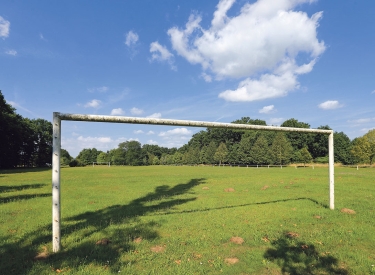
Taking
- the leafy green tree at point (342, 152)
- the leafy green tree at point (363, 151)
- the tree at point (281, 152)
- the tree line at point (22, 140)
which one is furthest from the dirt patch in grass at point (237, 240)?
the leafy green tree at point (342, 152)

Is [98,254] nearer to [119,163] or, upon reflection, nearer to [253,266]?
[253,266]

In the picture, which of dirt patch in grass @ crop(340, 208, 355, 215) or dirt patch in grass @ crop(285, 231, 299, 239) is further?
dirt patch in grass @ crop(340, 208, 355, 215)

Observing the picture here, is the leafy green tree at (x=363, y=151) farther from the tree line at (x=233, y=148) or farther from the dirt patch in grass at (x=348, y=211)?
the dirt patch in grass at (x=348, y=211)

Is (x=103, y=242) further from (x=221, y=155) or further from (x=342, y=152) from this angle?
(x=221, y=155)

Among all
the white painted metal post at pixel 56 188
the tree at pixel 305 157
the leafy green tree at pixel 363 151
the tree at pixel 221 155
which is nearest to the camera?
the white painted metal post at pixel 56 188

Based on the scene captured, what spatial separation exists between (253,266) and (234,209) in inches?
190

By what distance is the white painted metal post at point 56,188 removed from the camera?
17.5 feet

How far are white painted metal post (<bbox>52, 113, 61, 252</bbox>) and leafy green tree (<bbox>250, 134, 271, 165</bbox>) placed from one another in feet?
225

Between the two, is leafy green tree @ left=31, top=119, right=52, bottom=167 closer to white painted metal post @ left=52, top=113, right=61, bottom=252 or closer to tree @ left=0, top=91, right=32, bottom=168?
tree @ left=0, top=91, right=32, bottom=168

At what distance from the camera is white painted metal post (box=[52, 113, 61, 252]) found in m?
5.34

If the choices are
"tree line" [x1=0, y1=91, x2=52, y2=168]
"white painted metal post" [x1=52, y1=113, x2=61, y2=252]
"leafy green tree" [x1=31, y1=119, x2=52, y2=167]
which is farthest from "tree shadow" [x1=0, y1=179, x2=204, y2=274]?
"leafy green tree" [x1=31, y1=119, x2=52, y2=167]

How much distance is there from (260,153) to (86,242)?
69.8 metres

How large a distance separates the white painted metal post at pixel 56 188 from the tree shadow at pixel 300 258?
4617mm

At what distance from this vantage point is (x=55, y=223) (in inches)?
212
